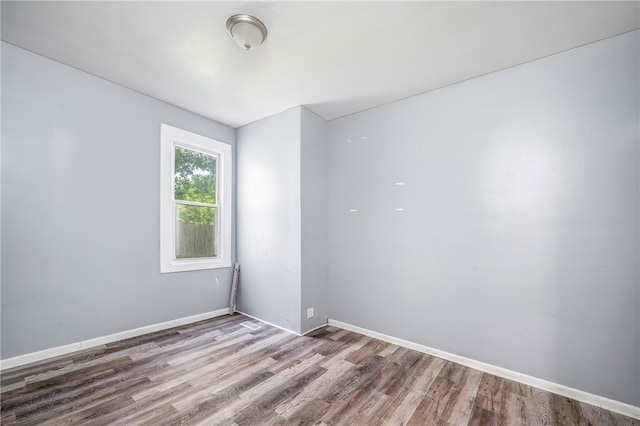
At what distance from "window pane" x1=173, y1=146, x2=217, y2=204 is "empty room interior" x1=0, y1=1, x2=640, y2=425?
4 cm

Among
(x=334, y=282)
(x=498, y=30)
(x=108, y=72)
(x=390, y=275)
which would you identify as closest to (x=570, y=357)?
(x=390, y=275)

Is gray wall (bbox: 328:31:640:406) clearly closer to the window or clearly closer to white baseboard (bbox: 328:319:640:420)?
white baseboard (bbox: 328:319:640:420)

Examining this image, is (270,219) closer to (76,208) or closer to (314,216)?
(314,216)

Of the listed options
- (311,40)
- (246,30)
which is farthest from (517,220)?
(246,30)

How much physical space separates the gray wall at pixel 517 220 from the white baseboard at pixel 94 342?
7.12ft

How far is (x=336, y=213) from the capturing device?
368cm

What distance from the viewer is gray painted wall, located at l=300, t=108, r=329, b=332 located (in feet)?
11.2

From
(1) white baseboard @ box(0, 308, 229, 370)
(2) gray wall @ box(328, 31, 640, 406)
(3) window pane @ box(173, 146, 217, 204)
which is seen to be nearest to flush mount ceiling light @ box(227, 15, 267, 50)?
(2) gray wall @ box(328, 31, 640, 406)

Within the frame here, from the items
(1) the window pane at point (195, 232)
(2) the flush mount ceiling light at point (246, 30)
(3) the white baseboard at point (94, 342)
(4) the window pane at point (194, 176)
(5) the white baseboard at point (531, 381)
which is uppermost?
(2) the flush mount ceiling light at point (246, 30)

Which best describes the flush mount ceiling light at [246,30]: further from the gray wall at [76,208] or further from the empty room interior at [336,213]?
the gray wall at [76,208]

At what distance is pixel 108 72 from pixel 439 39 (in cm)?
316

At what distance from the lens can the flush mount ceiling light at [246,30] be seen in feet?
6.50

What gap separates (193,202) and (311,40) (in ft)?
8.46

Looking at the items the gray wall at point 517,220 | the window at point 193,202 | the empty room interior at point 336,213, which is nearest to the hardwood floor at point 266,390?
the empty room interior at point 336,213
